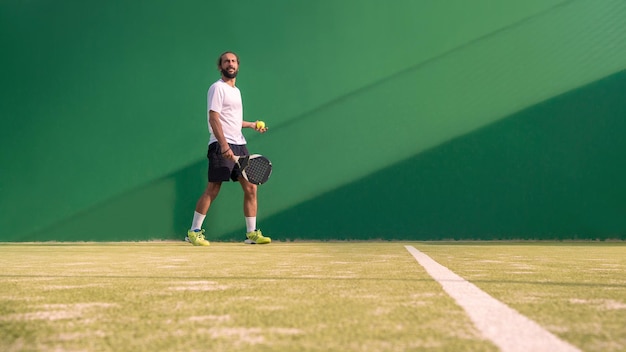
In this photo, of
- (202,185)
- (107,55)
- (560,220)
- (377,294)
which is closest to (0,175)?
(107,55)

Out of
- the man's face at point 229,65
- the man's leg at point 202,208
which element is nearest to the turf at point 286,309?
the man's leg at point 202,208

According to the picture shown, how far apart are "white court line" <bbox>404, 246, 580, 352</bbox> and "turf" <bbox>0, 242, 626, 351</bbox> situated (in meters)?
0.03

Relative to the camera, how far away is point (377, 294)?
1862mm

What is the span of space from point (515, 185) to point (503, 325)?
5558 mm

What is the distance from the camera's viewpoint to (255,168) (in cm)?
545

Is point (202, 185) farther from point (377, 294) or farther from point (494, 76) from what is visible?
point (377, 294)

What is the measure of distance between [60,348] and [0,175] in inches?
268

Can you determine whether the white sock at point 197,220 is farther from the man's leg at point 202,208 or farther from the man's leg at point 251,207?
the man's leg at point 251,207

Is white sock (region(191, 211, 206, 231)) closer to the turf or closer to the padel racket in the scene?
the padel racket

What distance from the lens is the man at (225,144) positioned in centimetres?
541

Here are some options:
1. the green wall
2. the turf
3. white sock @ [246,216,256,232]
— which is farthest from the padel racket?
the turf

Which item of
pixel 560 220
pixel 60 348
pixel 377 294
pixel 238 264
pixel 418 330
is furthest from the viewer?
pixel 560 220

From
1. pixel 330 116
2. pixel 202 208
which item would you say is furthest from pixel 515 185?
pixel 202 208

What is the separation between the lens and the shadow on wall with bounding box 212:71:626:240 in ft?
21.5
